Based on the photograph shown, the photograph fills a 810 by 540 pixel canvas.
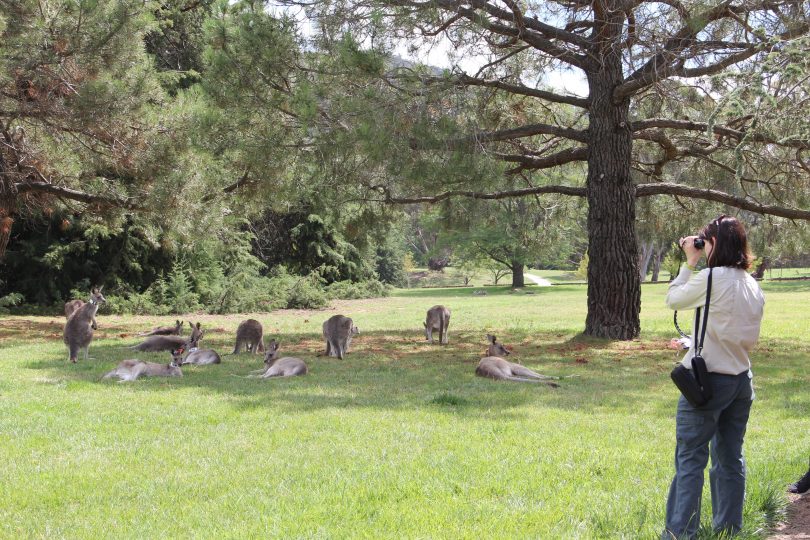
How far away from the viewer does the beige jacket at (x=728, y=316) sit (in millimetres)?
3977

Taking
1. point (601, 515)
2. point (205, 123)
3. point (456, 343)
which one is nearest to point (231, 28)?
point (205, 123)

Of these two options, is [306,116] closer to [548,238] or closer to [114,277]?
[548,238]

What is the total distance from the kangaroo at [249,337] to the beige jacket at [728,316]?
Answer: 34.1 ft

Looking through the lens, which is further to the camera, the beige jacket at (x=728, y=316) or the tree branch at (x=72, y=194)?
the tree branch at (x=72, y=194)

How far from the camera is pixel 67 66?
13.8 metres

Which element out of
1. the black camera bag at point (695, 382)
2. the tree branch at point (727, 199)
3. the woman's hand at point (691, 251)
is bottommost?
the black camera bag at point (695, 382)

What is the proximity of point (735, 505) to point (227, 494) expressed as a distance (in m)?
3.19

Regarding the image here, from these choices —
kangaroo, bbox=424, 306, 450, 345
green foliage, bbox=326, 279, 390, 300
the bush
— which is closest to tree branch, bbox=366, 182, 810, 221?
kangaroo, bbox=424, 306, 450, 345

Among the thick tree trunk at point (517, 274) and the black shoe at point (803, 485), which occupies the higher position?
the thick tree trunk at point (517, 274)

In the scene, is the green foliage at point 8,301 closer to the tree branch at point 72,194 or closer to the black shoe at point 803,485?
the tree branch at point 72,194

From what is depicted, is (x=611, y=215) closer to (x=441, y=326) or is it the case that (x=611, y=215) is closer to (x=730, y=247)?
(x=441, y=326)

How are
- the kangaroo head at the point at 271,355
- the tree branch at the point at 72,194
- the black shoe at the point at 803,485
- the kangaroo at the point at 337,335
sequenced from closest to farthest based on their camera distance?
the black shoe at the point at 803,485 < the kangaroo head at the point at 271,355 < the kangaroo at the point at 337,335 < the tree branch at the point at 72,194

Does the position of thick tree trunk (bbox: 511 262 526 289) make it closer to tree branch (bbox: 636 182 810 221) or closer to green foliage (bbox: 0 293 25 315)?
green foliage (bbox: 0 293 25 315)

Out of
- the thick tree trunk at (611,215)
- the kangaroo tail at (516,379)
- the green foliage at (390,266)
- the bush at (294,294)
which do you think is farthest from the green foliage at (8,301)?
the green foliage at (390,266)
